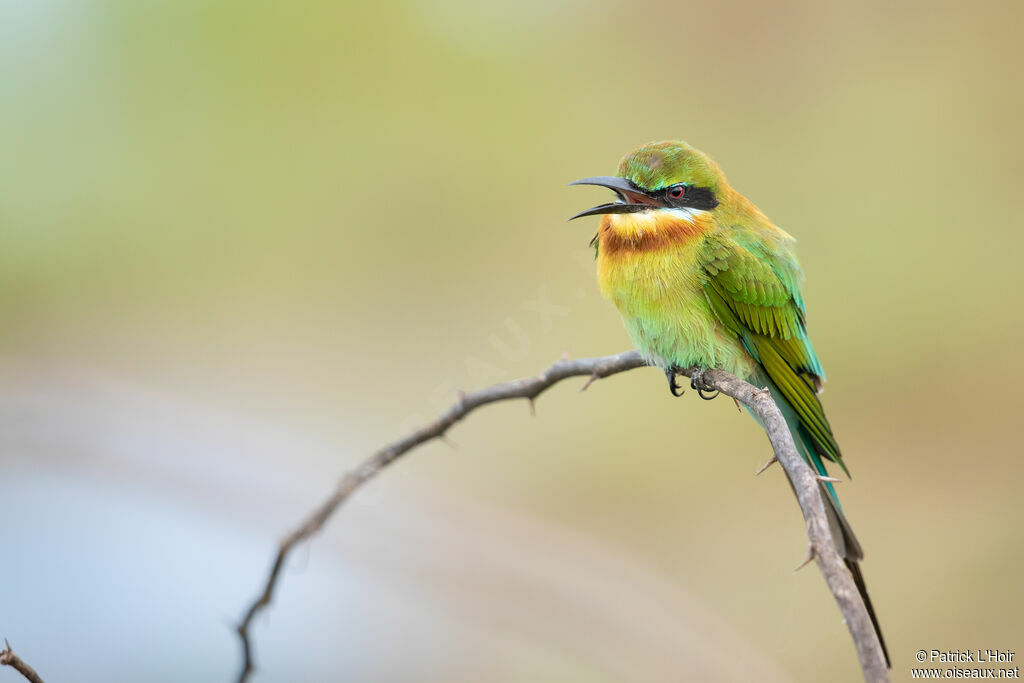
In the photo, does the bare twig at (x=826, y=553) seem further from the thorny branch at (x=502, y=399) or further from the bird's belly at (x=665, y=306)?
the bird's belly at (x=665, y=306)

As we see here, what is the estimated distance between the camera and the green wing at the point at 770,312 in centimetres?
188

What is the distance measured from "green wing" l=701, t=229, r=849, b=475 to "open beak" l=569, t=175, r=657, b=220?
0.62 ft

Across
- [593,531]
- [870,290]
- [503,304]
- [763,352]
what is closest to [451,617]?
[593,531]

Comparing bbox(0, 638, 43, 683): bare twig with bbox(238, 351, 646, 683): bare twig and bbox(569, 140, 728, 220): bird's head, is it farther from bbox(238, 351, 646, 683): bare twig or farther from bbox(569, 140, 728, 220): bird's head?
bbox(569, 140, 728, 220): bird's head

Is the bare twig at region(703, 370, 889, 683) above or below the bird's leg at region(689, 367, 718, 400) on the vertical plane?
above

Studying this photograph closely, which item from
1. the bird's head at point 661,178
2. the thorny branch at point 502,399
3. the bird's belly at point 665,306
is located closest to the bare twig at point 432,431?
the thorny branch at point 502,399

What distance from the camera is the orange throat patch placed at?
6.03ft

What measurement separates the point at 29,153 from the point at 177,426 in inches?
51.0

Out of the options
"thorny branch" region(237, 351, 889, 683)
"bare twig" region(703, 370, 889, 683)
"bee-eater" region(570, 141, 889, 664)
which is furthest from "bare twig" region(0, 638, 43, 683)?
"bee-eater" region(570, 141, 889, 664)

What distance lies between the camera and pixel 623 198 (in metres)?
1.81

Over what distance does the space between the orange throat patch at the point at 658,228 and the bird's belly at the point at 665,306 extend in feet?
0.07

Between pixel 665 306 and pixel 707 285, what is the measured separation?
10 centimetres

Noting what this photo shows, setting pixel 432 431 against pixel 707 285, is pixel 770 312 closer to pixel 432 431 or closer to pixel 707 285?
pixel 707 285

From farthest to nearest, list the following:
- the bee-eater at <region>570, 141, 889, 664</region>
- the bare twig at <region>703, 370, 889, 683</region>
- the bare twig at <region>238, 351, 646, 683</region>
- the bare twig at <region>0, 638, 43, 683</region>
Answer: the bee-eater at <region>570, 141, 889, 664</region> < the bare twig at <region>238, 351, 646, 683</region> < the bare twig at <region>0, 638, 43, 683</region> < the bare twig at <region>703, 370, 889, 683</region>
